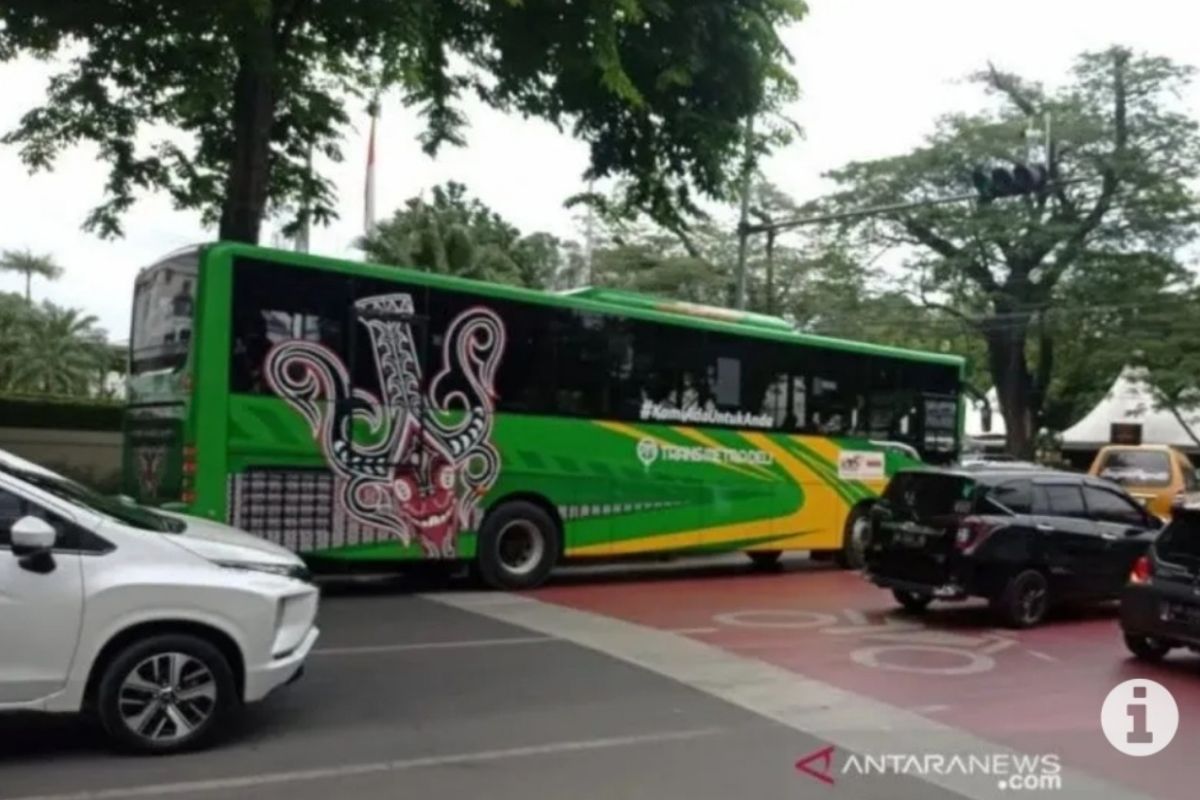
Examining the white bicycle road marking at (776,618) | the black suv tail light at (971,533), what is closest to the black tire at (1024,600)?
the black suv tail light at (971,533)

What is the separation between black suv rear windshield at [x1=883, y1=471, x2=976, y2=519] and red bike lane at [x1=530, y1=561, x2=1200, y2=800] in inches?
43.7

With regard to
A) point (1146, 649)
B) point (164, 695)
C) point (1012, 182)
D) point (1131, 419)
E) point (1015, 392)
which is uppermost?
point (1012, 182)

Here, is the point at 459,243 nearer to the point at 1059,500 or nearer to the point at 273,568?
the point at 1059,500

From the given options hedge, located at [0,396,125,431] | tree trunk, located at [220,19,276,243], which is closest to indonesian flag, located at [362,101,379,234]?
hedge, located at [0,396,125,431]

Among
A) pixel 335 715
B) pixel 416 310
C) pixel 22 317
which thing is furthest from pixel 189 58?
pixel 22 317

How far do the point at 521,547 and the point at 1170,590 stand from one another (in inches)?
275

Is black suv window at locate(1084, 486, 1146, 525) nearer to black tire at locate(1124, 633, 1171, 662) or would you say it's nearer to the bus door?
black tire at locate(1124, 633, 1171, 662)

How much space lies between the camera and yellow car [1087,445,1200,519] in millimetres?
22375

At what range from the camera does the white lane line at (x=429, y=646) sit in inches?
400

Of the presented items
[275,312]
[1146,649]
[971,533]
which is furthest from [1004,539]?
[275,312]

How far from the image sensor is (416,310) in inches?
529

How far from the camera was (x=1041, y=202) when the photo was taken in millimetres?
35562

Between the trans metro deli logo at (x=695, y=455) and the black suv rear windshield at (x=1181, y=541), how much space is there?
20.8ft

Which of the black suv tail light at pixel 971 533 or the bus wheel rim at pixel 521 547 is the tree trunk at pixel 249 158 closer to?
the bus wheel rim at pixel 521 547
